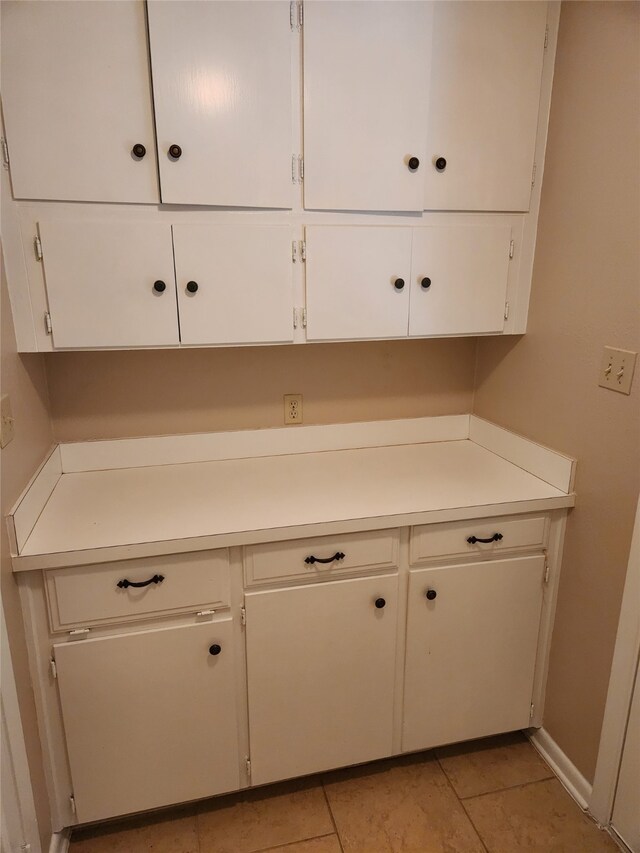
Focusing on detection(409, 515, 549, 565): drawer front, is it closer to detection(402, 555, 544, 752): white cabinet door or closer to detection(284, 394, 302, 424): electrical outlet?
detection(402, 555, 544, 752): white cabinet door

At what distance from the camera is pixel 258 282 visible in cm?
151

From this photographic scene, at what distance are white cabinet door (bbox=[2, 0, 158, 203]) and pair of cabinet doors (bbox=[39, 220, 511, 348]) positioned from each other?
0.36 ft

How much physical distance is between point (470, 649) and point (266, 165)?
1.54 m

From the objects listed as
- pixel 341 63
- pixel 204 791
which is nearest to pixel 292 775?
pixel 204 791

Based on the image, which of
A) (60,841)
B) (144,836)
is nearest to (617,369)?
(144,836)

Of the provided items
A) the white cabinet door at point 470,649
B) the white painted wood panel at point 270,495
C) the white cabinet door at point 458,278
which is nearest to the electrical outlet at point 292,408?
the white painted wood panel at point 270,495

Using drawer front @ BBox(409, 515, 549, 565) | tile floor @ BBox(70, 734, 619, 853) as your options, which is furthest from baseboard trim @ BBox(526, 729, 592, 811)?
drawer front @ BBox(409, 515, 549, 565)

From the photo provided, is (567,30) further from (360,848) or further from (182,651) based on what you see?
(360,848)

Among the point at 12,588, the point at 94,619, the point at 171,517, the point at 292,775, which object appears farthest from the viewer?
the point at 292,775

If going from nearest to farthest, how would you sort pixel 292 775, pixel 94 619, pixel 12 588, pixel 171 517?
pixel 12 588
pixel 94 619
pixel 171 517
pixel 292 775

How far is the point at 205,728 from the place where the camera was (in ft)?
4.86

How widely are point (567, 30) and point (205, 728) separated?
221 cm

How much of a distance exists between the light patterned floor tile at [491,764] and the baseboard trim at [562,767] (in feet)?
0.08

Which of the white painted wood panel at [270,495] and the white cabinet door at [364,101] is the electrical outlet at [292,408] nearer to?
the white painted wood panel at [270,495]
